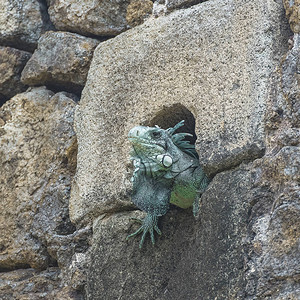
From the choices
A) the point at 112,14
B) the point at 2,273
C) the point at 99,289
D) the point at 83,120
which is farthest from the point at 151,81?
the point at 2,273

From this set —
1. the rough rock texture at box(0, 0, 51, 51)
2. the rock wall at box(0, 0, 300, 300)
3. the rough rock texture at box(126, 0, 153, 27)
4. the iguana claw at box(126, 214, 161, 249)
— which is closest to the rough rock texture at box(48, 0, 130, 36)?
the rock wall at box(0, 0, 300, 300)

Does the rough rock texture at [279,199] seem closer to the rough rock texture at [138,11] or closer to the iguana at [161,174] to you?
the iguana at [161,174]

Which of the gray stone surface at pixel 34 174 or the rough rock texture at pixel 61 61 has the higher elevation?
the rough rock texture at pixel 61 61

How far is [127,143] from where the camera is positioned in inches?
134

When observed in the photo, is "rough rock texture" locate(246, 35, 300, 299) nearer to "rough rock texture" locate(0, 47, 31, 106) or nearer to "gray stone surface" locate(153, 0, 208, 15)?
"gray stone surface" locate(153, 0, 208, 15)

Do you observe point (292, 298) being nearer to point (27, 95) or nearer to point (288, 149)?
point (288, 149)

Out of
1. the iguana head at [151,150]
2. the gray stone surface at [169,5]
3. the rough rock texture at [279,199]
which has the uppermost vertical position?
the gray stone surface at [169,5]

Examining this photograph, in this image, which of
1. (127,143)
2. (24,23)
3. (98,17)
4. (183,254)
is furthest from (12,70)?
(183,254)

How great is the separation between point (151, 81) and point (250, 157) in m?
0.71

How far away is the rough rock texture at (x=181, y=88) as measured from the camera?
2973 millimetres

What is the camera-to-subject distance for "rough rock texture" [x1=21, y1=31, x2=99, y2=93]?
388 cm

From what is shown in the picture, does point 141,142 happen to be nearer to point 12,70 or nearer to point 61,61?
point 61,61

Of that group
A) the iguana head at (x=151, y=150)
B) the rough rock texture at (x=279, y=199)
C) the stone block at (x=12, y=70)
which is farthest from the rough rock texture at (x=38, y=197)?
the rough rock texture at (x=279, y=199)

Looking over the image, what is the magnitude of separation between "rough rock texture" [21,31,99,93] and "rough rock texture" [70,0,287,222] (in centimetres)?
18
